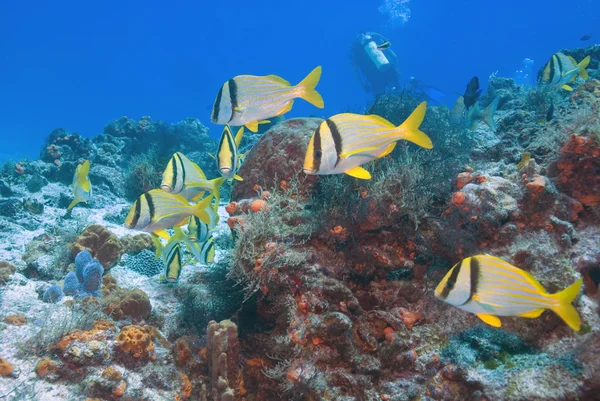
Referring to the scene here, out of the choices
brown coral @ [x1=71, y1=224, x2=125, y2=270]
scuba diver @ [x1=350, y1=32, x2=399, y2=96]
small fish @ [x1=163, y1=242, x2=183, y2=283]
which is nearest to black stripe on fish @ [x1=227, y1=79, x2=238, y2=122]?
small fish @ [x1=163, y1=242, x2=183, y2=283]

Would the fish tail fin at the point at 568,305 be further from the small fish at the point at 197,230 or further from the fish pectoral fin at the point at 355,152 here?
the small fish at the point at 197,230

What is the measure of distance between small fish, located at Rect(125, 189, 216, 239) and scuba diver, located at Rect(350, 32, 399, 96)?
33696 mm

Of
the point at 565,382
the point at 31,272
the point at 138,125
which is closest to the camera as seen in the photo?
the point at 565,382

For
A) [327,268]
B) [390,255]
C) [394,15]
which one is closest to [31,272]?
[327,268]

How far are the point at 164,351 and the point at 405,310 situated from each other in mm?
2935

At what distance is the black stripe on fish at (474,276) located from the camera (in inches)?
84.0

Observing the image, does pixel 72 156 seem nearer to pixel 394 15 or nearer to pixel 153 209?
pixel 153 209

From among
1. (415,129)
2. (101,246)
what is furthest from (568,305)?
(101,246)

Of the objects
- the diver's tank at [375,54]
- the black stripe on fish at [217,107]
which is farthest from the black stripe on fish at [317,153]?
the diver's tank at [375,54]

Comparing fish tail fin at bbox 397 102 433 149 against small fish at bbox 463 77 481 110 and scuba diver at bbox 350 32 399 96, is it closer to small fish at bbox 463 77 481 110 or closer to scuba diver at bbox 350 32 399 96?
small fish at bbox 463 77 481 110

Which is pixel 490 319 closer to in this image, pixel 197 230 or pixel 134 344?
pixel 134 344

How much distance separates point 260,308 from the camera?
13.5 feet

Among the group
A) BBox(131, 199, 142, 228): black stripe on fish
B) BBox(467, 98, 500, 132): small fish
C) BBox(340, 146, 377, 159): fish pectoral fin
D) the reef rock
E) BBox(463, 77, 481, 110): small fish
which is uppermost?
BBox(463, 77, 481, 110): small fish

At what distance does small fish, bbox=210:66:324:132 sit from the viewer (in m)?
3.11
